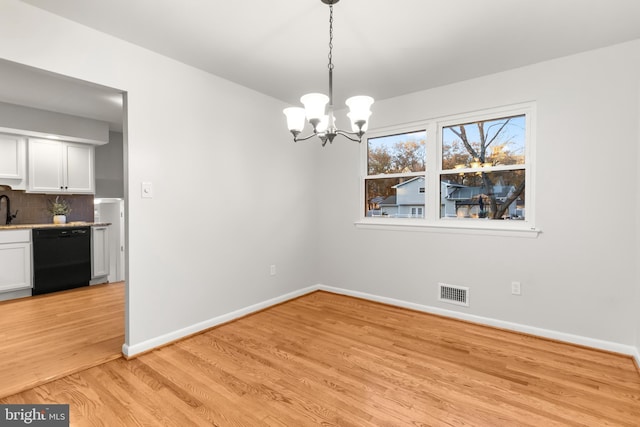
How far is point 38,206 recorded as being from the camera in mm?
4949

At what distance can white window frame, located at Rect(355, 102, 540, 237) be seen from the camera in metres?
3.04

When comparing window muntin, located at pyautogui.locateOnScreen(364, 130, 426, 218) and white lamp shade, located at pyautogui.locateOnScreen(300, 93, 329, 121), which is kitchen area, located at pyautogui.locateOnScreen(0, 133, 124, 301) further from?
white lamp shade, located at pyautogui.locateOnScreen(300, 93, 329, 121)

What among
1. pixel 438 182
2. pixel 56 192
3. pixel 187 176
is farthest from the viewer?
pixel 56 192

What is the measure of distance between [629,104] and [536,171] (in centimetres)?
78

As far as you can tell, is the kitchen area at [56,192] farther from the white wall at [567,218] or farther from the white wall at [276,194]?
the white wall at [567,218]

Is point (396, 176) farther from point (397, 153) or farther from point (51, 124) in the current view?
point (51, 124)

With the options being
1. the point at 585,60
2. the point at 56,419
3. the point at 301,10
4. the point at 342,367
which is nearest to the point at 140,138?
the point at 301,10

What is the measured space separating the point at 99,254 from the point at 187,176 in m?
3.13

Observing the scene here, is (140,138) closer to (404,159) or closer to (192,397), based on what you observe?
(192,397)

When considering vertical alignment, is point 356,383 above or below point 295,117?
below

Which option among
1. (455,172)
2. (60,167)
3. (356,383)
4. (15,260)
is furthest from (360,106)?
(60,167)

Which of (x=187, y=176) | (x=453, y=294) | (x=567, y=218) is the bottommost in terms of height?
(x=453, y=294)

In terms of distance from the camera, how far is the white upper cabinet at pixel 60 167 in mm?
4609

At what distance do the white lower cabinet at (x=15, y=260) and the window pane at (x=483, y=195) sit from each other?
17.4ft
